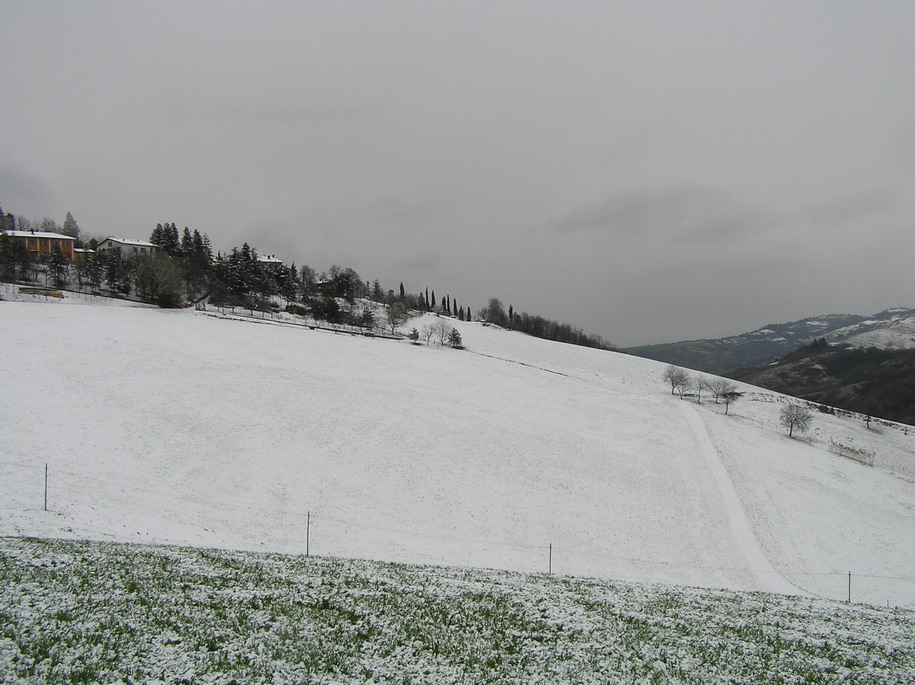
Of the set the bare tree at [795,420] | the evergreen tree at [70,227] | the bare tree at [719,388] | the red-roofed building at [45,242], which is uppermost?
the evergreen tree at [70,227]

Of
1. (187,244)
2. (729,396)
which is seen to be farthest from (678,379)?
(187,244)

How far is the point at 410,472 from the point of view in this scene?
3061 cm

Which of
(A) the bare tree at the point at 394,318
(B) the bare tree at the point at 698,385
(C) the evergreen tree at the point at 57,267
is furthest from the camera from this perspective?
(A) the bare tree at the point at 394,318

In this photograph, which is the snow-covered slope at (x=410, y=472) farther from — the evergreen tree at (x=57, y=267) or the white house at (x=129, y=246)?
the white house at (x=129, y=246)

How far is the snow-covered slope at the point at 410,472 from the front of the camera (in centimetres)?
2245

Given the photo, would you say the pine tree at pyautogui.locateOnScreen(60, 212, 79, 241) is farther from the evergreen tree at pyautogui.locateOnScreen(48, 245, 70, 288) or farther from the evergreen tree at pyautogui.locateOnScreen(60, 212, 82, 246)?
the evergreen tree at pyautogui.locateOnScreen(48, 245, 70, 288)

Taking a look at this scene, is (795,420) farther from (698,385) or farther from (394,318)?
(394,318)

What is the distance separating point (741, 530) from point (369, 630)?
99.7 feet

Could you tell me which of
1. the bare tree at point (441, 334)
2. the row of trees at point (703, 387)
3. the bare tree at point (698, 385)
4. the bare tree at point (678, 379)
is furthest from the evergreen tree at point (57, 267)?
the bare tree at point (698, 385)

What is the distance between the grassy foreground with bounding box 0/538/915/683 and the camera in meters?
7.93

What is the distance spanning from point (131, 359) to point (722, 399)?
83921mm

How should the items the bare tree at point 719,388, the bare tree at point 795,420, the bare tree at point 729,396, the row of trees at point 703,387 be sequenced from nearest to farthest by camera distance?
the bare tree at point 795,420 < the bare tree at point 729,396 < the row of trees at point 703,387 < the bare tree at point 719,388

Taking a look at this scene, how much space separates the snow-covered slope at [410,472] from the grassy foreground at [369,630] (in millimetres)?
7662

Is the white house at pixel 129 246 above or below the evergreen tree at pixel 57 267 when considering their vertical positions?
above
